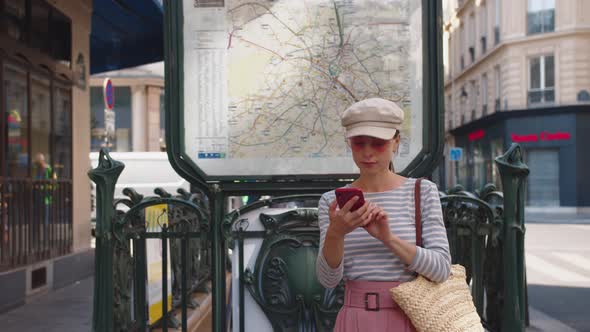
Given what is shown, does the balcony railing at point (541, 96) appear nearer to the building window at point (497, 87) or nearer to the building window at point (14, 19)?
the building window at point (497, 87)

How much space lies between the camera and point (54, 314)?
7609 mm

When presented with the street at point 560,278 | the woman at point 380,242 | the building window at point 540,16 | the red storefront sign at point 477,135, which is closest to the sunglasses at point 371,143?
the woman at point 380,242

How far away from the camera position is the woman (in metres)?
2.25

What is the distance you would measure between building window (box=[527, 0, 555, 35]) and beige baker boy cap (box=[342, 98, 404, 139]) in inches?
1229

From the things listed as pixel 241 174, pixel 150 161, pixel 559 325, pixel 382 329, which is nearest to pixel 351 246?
pixel 382 329

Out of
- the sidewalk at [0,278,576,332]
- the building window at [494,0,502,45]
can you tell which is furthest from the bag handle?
the building window at [494,0,502,45]

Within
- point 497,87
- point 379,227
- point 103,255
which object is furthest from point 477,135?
point 379,227

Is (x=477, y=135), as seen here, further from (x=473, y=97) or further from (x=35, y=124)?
(x=35, y=124)

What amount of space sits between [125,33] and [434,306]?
11.0 m

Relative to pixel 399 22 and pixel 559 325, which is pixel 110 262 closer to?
pixel 399 22

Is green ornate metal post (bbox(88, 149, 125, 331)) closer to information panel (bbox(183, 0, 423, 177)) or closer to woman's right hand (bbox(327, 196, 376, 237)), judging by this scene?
information panel (bbox(183, 0, 423, 177))

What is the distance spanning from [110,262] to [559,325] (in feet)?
16.3

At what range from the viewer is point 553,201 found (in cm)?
3088

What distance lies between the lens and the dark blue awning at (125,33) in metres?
10.6
